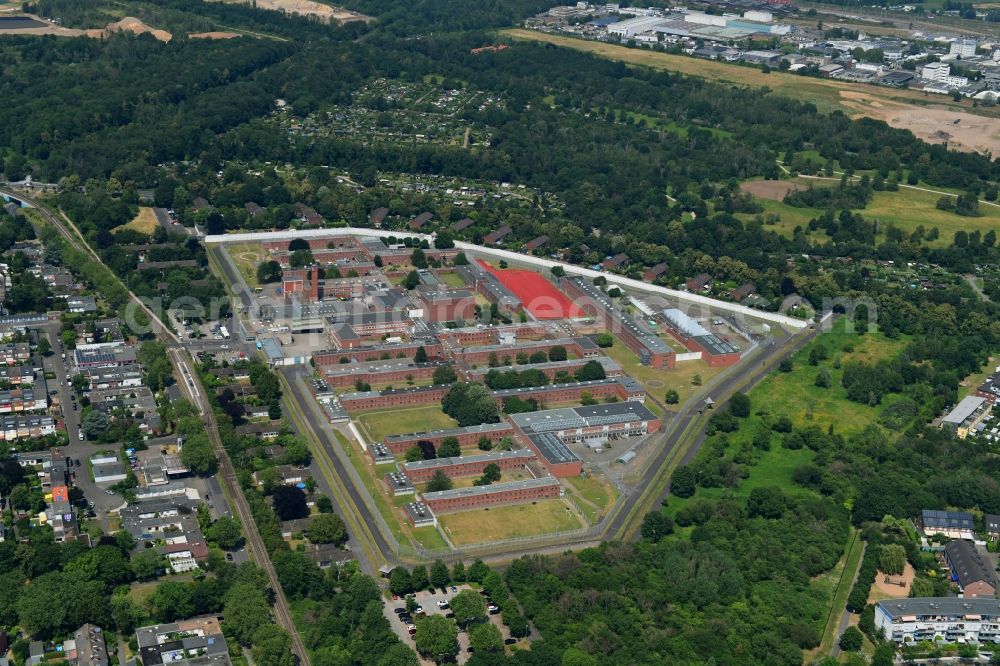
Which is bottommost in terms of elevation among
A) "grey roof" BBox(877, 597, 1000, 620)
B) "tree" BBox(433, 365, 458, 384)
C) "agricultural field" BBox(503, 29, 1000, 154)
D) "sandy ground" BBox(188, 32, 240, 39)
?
"tree" BBox(433, 365, 458, 384)

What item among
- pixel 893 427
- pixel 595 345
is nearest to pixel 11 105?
pixel 595 345

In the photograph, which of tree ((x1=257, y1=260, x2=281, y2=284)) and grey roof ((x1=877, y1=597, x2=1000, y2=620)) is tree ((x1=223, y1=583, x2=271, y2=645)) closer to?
grey roof ((x1=877, y1=597, x2=1000, y2=620))

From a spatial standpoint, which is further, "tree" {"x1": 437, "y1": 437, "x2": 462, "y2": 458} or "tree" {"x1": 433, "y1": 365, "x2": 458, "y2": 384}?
"tree" {"x1": 433, "y1": 365, "x2": 458, "y2": 384}

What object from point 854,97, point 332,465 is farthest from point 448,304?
point 854,97

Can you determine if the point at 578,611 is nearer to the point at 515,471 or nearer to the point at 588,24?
the point at 515,471

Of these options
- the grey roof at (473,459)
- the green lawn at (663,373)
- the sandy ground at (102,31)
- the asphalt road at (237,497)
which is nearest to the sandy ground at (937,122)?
the green lawn at (663,373)

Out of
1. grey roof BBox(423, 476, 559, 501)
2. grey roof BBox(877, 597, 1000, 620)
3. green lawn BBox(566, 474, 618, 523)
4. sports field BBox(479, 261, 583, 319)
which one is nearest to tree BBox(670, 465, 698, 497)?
green lawn BBox(566, 474, 618, 523)

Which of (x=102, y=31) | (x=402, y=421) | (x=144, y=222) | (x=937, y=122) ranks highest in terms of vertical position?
(x=937, y=122)

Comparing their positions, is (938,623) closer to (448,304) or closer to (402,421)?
(402,421)
